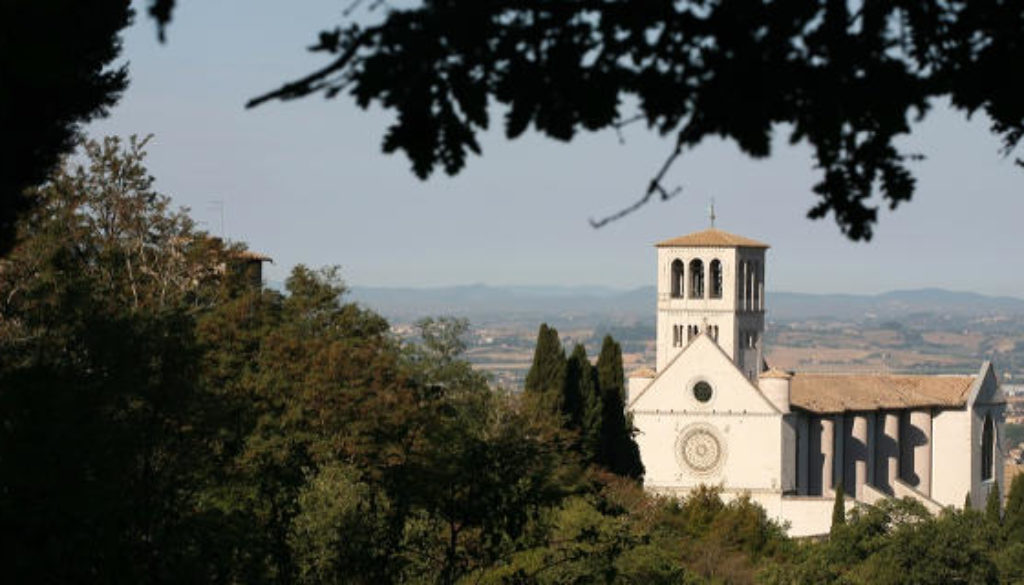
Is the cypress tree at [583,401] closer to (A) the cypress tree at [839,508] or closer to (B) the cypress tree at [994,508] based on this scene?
(A) the cypress tree at [839,508]

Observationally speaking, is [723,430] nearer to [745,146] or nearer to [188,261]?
[188,261]

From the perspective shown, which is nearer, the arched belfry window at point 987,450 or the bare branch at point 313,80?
the bare branch at point 313,80

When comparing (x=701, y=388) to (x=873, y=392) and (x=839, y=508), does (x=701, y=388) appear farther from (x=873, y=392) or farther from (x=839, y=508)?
(x=839, y=508)

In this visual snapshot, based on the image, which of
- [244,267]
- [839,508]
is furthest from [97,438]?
[839,508]

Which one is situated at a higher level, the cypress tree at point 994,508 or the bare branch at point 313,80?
the bare branch at point 313,80

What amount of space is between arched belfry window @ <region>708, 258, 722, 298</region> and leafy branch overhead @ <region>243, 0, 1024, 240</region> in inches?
2709


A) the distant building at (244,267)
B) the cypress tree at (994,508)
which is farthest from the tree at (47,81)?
the cypress tree at (994,508)

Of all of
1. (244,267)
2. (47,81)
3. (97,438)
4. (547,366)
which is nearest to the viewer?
(47,81)

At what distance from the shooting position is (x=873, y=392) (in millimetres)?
75188

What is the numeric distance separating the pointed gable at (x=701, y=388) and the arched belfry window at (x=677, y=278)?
17.6 ft

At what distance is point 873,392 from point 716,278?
7923mm

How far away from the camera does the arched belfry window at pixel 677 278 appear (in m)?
75.1

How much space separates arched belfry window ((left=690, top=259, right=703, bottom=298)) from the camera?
2968 inches

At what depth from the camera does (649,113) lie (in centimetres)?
634
